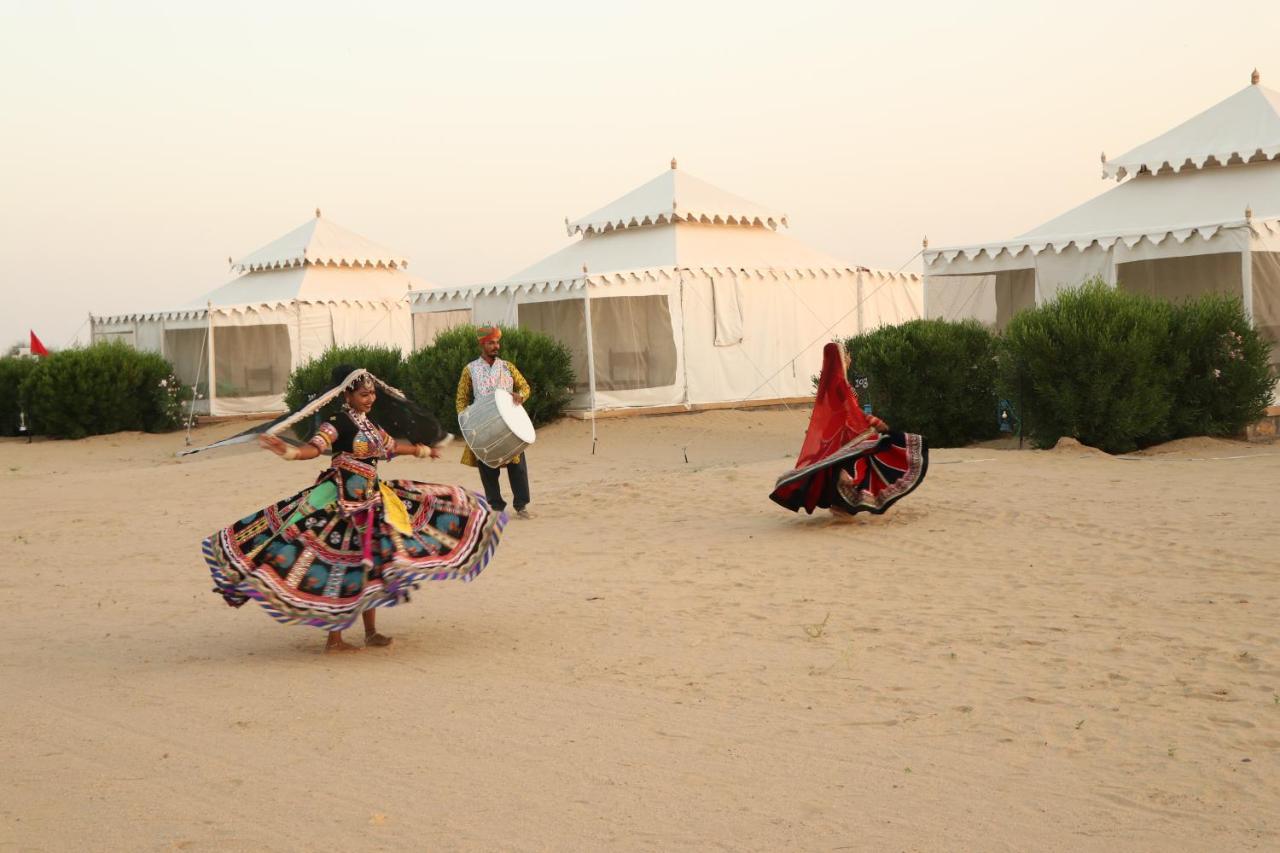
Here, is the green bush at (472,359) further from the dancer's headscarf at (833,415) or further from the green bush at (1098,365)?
the dancer's headscarf at (833,415)

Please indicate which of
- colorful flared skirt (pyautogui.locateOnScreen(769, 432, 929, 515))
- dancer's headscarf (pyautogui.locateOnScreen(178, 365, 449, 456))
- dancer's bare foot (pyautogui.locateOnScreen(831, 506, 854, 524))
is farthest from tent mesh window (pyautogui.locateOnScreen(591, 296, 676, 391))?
dancer's headscarf (pyautogui.locateOnScreen(178, 365, 449, 456))

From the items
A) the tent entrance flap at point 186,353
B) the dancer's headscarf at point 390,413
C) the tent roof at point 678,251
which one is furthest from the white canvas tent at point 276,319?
the dancer's headscarf at point 390,413

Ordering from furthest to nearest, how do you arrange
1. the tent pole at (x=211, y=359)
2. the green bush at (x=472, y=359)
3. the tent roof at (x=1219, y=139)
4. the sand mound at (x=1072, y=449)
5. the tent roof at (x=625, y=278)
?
the tent pole at (x=211, y=359) → the tent roof at (x=625, y=278) → the green bush at (x=472, y=359) → the tent roof at (x=1219, y=139) → the sand mound at (x=1072, y=449)

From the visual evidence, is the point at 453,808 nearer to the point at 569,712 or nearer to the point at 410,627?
the point at 569,712

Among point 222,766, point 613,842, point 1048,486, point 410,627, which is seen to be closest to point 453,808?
point 613,842

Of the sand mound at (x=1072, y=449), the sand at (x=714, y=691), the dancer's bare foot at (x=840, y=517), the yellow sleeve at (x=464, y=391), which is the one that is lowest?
the sand at (x=714, y=691)

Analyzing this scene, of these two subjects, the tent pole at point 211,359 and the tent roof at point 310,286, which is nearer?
the tent pole at point 211,359

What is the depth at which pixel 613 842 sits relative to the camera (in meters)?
3.98

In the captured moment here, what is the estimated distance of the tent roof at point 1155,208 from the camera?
15641 mm

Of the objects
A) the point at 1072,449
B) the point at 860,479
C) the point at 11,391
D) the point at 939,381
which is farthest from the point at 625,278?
the point at 11,391

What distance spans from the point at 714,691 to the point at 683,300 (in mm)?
14658

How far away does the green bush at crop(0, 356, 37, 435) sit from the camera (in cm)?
2381

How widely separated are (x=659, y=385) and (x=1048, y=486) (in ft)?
33.1

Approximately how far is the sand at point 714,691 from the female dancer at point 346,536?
0.38 meters
